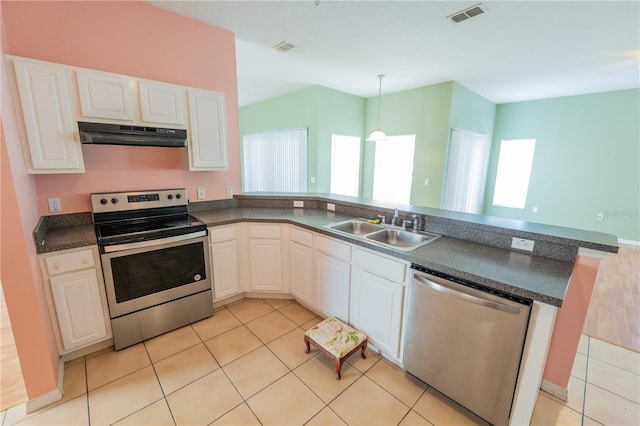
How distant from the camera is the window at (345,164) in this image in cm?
525

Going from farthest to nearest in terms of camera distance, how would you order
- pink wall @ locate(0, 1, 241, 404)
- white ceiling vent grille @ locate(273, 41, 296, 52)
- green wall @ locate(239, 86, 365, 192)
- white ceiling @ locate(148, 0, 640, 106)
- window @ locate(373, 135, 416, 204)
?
window @ locate(373, 135, 416, 204) → green wall @ locate(239, 86, 365, 192) → white ceiling vent grille @ locate(273, 41, 296, 52) → white ceiling @ locate(148, 0, 640, 106) → pink wall @ locate(0, 1, 241, 404)

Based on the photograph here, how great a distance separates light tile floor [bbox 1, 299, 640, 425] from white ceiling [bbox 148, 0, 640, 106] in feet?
9.59

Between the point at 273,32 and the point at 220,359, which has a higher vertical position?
the point at 273,32

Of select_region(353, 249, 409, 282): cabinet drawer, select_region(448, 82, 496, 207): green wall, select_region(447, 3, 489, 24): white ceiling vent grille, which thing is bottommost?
select_region(353, 249, 409, 282): cabinet drawer

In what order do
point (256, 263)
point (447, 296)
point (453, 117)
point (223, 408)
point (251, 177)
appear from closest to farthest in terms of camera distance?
point (447, 296)
point (223, 408)
point (256, 263)
point (453, 117)
point (251, 177)

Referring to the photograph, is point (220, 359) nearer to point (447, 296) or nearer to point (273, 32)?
point (447, 296)

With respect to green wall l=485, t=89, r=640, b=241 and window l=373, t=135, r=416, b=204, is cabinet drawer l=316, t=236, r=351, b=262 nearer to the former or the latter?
window l=373, t=135, r=416, b=204

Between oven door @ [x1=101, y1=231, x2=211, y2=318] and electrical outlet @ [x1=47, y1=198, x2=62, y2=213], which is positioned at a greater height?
electrical outlet @ [x1=47, y1=198, x2=62, y2=213]

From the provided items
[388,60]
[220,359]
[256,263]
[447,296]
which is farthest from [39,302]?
[388,60]

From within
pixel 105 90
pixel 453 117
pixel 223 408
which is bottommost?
pixel 223 408

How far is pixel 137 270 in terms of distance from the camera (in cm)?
207

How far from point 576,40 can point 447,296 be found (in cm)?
335

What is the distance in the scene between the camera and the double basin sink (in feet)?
7.03

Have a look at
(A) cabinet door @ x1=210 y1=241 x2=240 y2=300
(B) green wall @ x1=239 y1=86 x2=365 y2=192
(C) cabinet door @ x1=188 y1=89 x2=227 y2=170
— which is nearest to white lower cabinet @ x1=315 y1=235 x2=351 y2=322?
(A) cabinet door @ x1=210 y1=241 x2=240 y2=300
